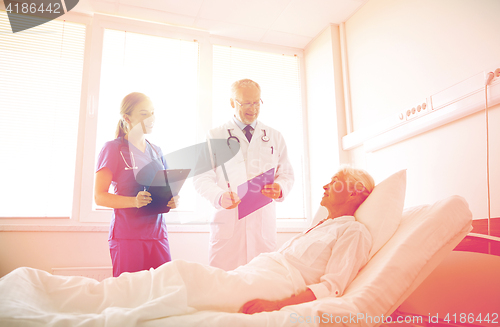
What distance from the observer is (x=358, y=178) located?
169cm

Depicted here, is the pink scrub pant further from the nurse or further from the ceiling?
the ceiling

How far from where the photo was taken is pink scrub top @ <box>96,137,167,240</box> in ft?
6.09

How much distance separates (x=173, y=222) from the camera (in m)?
3.04

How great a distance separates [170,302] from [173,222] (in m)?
2.12

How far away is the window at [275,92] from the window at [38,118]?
4.30ft

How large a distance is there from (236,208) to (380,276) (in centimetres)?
112

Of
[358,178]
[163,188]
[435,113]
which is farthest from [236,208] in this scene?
[435,113]

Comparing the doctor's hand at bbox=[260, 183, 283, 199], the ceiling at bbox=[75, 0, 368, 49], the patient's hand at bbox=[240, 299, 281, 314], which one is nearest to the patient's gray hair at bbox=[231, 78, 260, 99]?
the doctor's hand at bbox=[260, 183, 283, 199]

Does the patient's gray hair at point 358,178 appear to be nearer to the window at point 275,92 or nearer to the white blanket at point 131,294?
the white blanket at point 131,294

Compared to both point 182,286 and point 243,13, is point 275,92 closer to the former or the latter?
point 243,13

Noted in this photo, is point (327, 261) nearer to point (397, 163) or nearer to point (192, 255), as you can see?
point (397, 163)

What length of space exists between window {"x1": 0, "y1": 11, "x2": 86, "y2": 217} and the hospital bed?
2088 millimetres

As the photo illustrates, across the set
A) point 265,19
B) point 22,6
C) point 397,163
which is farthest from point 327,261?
point 22,6

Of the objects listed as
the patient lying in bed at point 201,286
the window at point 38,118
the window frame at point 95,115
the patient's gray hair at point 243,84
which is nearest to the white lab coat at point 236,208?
the patient's gray hair at point 243,84
